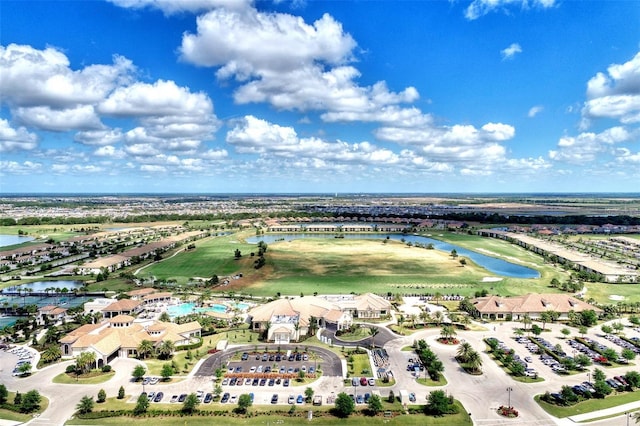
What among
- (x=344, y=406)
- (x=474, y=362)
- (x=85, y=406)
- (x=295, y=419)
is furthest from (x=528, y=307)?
(x=85, y=406)

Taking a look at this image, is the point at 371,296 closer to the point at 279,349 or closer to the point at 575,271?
the point at 279,349

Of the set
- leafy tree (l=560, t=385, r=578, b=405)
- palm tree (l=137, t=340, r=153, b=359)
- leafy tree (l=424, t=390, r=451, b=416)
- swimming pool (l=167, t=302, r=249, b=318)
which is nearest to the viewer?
leafy tree (l=424, t=390, r=451, b=416)

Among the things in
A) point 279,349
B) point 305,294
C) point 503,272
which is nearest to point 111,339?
point 279,349

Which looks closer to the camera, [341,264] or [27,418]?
[27,418]

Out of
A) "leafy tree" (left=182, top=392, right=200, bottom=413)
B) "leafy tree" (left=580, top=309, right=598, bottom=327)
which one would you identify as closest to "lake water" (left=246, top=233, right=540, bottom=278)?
"leafy tree" (left=580, top=309, right=598, bottom=327)

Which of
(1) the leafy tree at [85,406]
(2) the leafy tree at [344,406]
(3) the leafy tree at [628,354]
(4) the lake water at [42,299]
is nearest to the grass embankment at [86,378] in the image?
(1) the leafy tree at [85,406]

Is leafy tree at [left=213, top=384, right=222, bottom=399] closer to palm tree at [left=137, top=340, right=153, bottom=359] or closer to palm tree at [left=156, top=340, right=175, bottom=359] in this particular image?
palm tree at [left=156, top=340, right=175, bottom=359]
